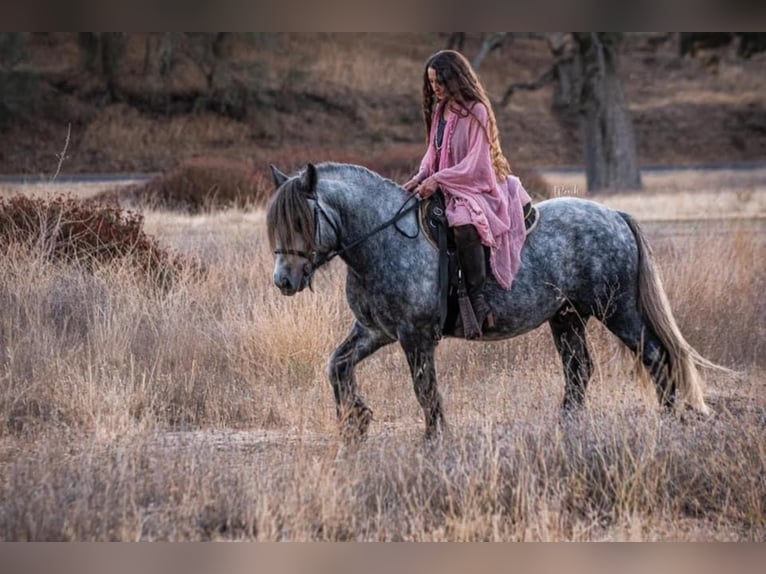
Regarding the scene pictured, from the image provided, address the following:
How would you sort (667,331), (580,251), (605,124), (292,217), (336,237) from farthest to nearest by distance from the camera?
(605,124)
(667,331)
(580,251)
(336,237)
(292,217)

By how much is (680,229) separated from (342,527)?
11061mm

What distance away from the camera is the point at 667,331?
694 centimetres

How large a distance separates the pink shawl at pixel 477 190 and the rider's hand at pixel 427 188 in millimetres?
33

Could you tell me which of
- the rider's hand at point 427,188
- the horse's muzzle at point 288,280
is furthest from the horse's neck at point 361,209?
the horse's muzzle at point 288,280

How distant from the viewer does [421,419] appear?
742 centimetres

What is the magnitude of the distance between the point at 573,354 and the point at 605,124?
58.8 feet

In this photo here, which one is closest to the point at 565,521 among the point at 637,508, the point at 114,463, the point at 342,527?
the point at 637,508

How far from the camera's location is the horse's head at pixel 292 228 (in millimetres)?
5980

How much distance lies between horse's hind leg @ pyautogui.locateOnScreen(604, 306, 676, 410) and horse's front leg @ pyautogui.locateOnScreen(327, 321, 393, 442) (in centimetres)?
145

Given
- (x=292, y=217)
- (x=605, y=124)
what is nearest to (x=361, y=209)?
(x=292, y=217)

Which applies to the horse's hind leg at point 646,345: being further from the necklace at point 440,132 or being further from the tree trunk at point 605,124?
the tree trunk at point 605,124

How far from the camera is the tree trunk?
23.8 metres

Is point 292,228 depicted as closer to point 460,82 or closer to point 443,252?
point 443,252

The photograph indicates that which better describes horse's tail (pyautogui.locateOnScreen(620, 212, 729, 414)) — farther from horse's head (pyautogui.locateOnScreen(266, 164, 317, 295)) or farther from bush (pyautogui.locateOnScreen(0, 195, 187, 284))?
bush (pyautogui.locateOnScreen(0, 195, 187, 284))
